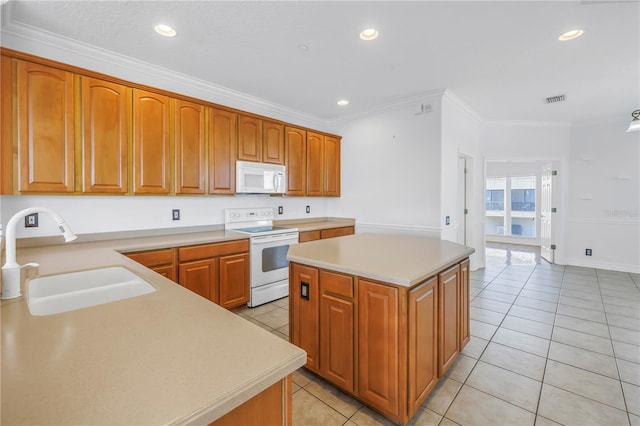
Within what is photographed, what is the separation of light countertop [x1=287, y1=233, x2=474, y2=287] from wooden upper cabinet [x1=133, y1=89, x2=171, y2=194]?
1.64 m

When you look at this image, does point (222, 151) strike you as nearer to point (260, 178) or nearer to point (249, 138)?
point (249, 138)

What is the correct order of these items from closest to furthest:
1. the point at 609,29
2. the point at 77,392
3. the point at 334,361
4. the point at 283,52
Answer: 1. the point at 77,392
2. the point at 334,361
3. the point at 609,29
4. the point at 283,52

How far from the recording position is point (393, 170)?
4.19m

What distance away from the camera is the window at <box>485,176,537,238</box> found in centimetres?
745

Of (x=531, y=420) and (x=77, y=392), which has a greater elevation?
(x=77, y=392)

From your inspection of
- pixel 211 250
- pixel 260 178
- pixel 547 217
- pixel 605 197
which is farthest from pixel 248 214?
pixel 605 197

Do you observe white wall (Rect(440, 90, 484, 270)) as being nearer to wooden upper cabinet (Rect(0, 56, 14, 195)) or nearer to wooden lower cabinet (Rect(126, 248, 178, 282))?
wooden lower cabinet (Rect(126, 248, 178, 282))

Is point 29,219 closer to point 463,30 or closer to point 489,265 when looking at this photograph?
point 463,30

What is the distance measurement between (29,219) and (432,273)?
319 cm

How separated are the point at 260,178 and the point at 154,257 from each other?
5.19 ft

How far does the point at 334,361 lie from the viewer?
1.88 meters

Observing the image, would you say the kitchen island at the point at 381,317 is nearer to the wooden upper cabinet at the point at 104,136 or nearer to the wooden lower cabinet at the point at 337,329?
the wooden lower cabinet at the point at 337,329

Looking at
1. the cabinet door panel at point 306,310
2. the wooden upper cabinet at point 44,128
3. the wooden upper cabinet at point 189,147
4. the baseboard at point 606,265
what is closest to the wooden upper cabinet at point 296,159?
the wooden upper cabinet at point 189,147

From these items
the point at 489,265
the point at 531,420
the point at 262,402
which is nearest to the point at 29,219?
the point at 262,402
